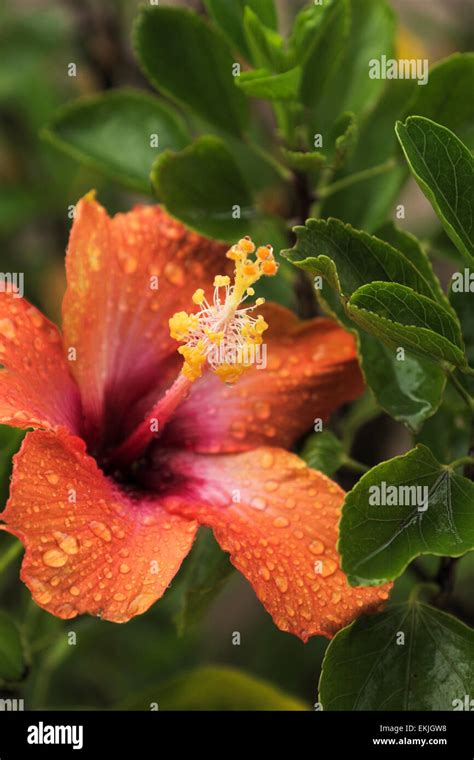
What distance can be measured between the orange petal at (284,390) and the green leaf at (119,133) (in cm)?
27

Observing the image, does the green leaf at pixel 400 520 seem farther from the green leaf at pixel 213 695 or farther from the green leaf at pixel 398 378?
the green leaf at pixel 213 695

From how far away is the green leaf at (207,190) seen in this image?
3.64 feet

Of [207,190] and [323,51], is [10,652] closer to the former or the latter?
[207,190]

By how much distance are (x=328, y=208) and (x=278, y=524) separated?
0.45m

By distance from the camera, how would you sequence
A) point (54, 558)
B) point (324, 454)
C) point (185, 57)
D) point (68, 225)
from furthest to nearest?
point (68, 225), point (185, 57), point (324, 454), point (54, 558)

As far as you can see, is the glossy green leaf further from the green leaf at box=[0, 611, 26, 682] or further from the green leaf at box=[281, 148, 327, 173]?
the green leaf at box=[0, 611, 26, 682]

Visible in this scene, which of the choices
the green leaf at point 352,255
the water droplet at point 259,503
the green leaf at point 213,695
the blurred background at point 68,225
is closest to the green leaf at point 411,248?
the green leaf at point 352,255

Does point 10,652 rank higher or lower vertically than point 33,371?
lower

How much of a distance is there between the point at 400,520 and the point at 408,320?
7.4 inches

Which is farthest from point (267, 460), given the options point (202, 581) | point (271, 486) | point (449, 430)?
point (449, 430)

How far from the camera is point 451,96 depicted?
3.70ft

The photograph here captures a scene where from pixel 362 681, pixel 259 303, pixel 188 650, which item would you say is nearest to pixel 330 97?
pixel 259 303

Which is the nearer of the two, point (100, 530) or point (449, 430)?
point (100, 530)

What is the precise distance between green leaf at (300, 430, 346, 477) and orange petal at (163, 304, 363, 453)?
37 mm
